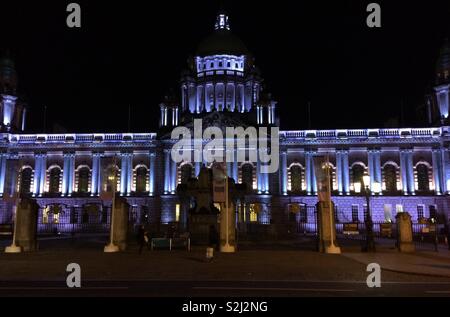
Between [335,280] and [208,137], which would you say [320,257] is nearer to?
[335,280]

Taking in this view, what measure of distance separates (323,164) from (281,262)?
8165 millimetres

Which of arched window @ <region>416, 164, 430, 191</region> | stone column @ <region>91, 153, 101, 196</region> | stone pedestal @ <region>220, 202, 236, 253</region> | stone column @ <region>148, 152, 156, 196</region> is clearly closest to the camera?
stone pedestal @ <region>220, 202, 236, 253</region>

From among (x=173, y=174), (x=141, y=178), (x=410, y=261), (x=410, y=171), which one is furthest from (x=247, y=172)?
(x=410, y=261)

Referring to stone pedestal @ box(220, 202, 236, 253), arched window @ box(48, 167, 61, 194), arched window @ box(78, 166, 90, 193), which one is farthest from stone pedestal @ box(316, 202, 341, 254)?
arched window @ box(48, 167, 61, 194)

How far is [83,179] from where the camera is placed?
6619cm

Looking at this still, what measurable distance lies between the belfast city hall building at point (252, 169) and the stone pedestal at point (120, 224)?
1145 inches

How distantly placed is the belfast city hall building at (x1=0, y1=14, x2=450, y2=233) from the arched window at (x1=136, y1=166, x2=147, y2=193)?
5.5 inches

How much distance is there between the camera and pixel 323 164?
1101 inches

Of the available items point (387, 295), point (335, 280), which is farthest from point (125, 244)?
point (387, 295)

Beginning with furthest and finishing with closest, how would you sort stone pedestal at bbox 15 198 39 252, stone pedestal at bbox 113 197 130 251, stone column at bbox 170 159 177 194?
stone column at bbox 170 159 177 194
stone pedestal at bbox 113 197 130 251
stone pedestal at bbox 15 198 39 252

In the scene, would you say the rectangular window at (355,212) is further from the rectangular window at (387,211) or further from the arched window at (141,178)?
the arched window at (141,178)

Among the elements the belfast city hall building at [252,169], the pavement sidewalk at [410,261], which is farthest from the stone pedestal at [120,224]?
the belfast city hall building at [252,169]

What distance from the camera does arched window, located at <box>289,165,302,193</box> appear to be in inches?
2506

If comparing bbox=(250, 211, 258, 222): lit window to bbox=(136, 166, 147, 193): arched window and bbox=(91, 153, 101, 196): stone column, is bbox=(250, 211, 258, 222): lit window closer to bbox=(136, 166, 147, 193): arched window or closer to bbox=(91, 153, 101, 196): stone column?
bbox=(136, 166, 147, 193): arched window
